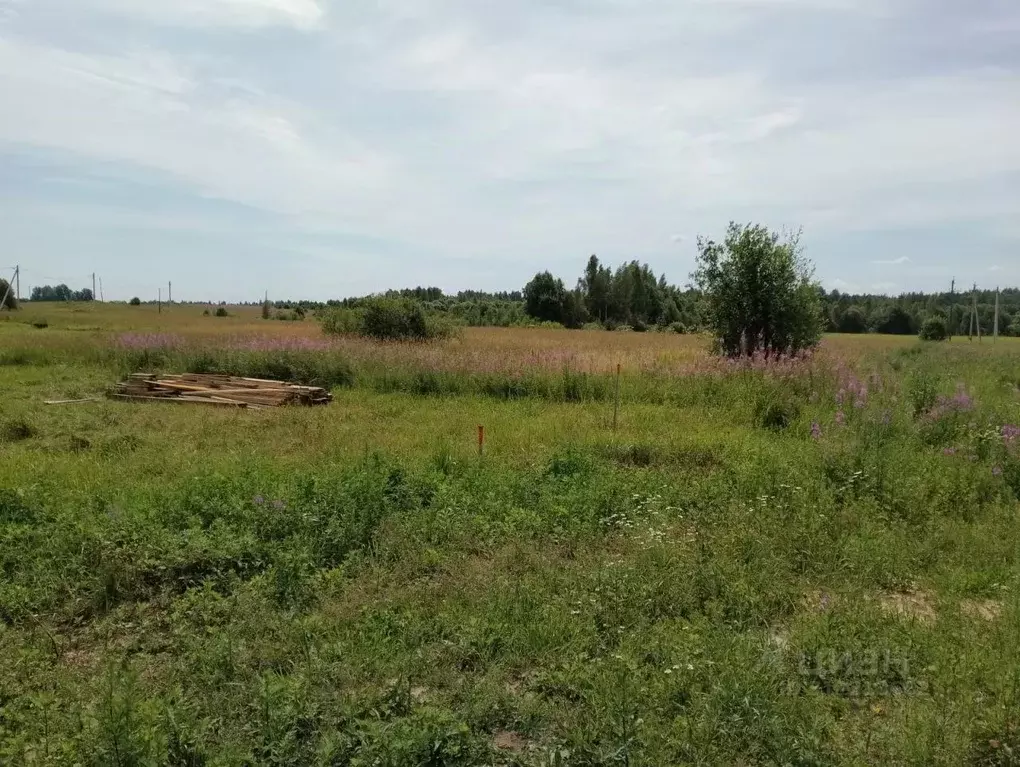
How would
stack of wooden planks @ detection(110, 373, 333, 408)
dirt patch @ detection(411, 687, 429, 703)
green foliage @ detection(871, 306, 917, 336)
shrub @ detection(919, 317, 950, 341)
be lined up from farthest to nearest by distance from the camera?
green foliage @ detection(871, 306, 917, 336)
shrub @ detection(919, 317, 950, 341)
stack of wooden planks @ detection(110, 373, 333, 408)
dirt patch @ detection(411, 687, 429, 703)

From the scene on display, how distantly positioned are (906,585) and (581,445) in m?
4.51

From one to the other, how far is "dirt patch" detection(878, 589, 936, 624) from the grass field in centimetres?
4

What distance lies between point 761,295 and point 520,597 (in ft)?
45.5

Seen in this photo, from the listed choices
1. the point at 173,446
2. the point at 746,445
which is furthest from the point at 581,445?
the point at 173,446

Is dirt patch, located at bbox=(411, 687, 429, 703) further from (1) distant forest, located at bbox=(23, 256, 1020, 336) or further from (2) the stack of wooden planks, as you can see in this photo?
(1) distant forest, located at bbox=(23, 256, 1020, 336)

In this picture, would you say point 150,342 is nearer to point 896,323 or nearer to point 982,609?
point 982,609

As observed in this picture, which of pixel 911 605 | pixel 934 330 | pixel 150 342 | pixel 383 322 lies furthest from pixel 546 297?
pixel 911 605

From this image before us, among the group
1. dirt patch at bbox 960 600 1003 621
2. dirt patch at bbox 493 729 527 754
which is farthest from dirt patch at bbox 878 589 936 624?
dirt patch at bbox 493 729 527 754

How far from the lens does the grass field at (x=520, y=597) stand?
3.08m

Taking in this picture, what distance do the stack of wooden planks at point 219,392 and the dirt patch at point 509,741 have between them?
10.9 meters

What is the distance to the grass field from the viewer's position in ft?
10.1

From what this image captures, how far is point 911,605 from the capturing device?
4.60 m

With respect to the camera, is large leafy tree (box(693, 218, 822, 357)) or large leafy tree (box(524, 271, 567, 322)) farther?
large leafy tree (box(524, 271, 567, 322))

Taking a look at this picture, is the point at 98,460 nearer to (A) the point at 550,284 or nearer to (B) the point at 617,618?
(B) the point at 617,618
